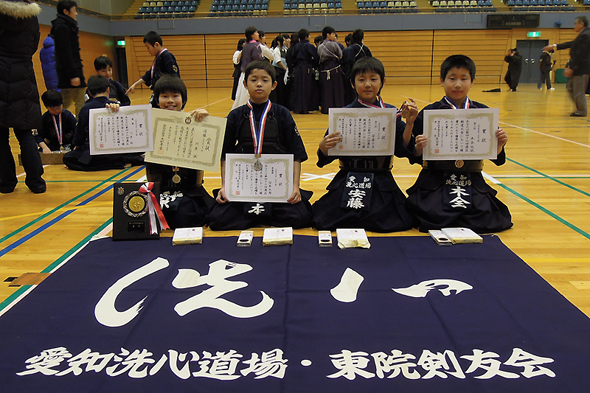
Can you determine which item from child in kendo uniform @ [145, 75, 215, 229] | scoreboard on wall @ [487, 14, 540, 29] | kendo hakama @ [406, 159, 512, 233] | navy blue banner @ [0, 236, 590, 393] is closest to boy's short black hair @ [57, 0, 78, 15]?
child in kendo uniform @ [145, 75, 215, 229]

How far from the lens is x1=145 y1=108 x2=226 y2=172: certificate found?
282 cm

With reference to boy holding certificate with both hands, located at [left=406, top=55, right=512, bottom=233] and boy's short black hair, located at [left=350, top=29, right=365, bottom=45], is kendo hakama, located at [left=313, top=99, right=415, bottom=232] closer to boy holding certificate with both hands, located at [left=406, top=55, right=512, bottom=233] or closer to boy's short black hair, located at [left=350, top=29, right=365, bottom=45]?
boy holding certificate with both hands, located at [left=406, top=55, right=512, bottom=233]

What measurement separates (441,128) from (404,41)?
53.6 ft

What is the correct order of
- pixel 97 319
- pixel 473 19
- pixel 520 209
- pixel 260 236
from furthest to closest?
pixel 473 19 < pixel 520 209 < pixel 260 236 < pixel 97 319

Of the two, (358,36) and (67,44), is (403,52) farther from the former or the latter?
(67,44)

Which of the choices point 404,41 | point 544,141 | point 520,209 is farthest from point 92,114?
point 404,41

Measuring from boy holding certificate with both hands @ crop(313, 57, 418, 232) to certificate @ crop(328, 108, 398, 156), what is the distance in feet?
0.19

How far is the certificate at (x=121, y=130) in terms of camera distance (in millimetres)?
2818

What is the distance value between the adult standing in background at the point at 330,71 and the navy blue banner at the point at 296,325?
6919 millimetres

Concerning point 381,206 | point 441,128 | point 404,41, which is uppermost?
point 404,41

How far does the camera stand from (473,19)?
17.4 metres

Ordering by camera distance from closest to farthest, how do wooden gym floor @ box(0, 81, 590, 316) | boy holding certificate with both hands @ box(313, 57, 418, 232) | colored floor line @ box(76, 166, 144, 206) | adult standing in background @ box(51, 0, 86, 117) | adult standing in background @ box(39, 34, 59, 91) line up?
wooden gym floor @ box(0, 81, 590, 316) < boy holding certificate with both hands @ box(313, 57, 418, 232) < colored floor line @ box(76, 166, 144, 206) < adult standing in background @ box(51, 0, 86, 117) < adult standing in background @ box(39, 34, 59, 91)

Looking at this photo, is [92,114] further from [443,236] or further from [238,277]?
[443,236]

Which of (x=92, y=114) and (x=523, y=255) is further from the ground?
(x=92, y=114)
